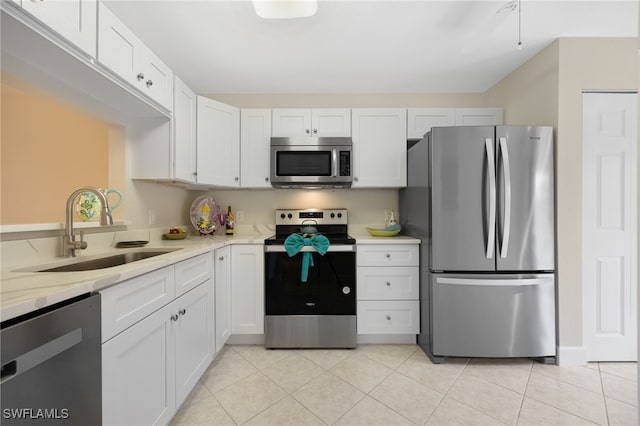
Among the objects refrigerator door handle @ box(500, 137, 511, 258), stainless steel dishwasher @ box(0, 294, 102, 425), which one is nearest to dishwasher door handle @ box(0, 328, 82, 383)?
stainless steel dishwasher @ box(0, 294, 102, 425)

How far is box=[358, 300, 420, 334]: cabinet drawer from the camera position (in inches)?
90.7

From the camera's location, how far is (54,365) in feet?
2.47

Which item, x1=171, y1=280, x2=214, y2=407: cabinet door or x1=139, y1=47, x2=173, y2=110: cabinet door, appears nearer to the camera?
x1=171, y1=280, x2=214, y2=407: cabinet door

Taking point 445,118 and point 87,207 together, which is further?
point 445,118

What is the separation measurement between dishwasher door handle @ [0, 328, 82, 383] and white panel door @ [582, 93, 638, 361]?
3.02m

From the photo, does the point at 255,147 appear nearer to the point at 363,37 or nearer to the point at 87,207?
the point at 363,37

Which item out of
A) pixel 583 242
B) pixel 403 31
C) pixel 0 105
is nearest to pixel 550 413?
pixel 583 242

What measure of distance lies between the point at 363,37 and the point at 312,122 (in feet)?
2.91

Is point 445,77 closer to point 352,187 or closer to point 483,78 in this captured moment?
point 483,78

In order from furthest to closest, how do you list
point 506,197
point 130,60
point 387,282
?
1. point 387,282
2. point 506,197
3. point 130,60

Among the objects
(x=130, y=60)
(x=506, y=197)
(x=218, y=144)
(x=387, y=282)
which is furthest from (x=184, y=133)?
(x=506, y=197)

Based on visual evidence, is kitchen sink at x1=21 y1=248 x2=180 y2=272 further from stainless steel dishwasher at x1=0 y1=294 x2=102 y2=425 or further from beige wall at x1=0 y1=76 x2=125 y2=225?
stainless steel dishwasher at x1=0 y1=294 x2=102 y2=425

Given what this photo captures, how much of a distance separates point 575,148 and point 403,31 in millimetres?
1574

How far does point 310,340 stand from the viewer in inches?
88.3
